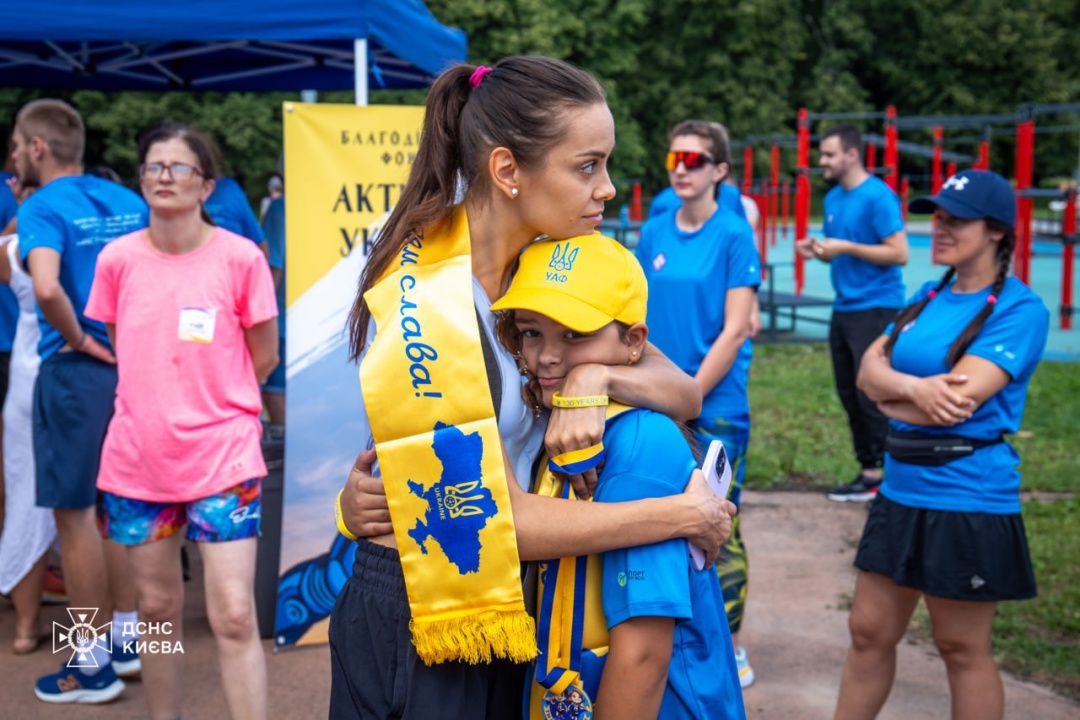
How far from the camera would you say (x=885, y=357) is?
3.67 m

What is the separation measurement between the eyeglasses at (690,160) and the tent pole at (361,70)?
1.30 metres

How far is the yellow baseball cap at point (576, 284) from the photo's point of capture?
6.21 ft

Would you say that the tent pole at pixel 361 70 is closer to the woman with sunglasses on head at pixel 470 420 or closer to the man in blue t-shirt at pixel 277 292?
the man in blue t-shirt at pixel 277 292

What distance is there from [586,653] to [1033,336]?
2.09 metres

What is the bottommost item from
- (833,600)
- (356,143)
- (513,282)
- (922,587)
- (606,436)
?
(833,600)

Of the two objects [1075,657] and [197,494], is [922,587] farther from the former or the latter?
[197,494]

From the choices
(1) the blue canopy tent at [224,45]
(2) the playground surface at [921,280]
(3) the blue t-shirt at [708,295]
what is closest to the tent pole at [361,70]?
(1) the blue canopy tent at [224,45]

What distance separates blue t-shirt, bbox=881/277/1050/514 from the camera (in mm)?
3348

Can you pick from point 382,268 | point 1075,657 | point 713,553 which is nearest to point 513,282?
point 382,268

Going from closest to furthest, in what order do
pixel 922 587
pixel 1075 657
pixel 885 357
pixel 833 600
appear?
pixel 922 587
pixel 885 357
pixel 1075 657
pixel 833 600

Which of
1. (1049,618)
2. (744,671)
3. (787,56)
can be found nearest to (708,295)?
(744,671)

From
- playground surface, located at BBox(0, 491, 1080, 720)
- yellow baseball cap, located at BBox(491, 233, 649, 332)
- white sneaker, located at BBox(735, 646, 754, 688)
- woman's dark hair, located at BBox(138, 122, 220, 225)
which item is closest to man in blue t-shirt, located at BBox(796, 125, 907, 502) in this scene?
playground surface, located at BBox(0, 491, 1080, 720)

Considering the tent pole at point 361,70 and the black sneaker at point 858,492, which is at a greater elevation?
the tent pole at point 361,70

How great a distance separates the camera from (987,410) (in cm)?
338
